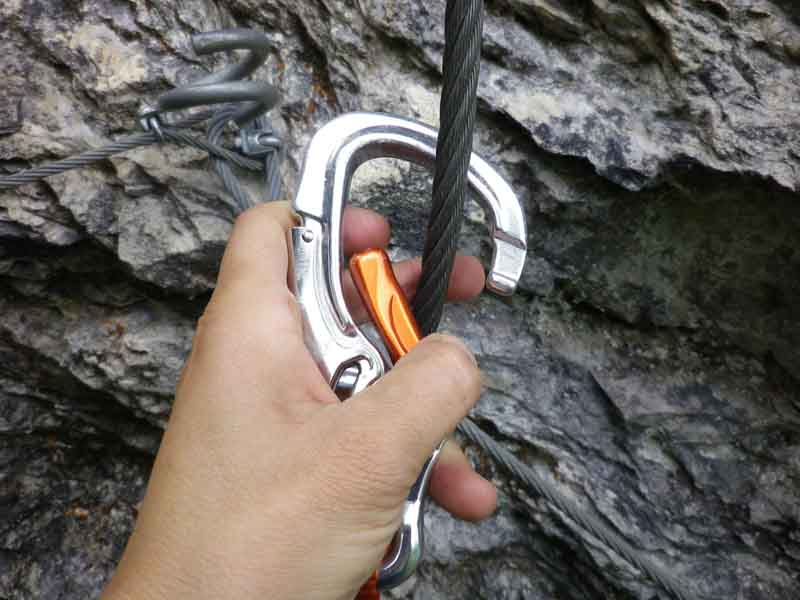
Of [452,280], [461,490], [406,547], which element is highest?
[452,280]

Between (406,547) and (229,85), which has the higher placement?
(229,85)

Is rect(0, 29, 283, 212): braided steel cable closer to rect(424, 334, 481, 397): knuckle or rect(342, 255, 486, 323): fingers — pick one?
rect(342, 255, 486, 323): fingers

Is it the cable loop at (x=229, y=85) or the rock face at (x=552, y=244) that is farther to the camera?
the rock face at (x=552, y=244)

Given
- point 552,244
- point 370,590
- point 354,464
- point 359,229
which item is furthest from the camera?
point 552,244

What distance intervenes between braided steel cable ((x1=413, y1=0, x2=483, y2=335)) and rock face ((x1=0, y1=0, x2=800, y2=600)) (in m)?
0.43

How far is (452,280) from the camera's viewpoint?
833mm

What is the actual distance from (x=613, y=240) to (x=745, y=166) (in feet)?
0.75

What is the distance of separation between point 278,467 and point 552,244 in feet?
2.35

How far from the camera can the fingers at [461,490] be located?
800 mm

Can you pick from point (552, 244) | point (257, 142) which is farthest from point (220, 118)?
point (552, 244)

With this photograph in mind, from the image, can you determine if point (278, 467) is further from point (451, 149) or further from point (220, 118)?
Answer: point (220, 118)

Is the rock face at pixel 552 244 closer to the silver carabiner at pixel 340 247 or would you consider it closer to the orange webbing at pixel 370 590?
the silver carabiner at pixel 340 247

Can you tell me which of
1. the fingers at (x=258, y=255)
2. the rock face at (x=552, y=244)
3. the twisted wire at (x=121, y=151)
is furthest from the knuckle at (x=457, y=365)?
the twisted wire at (x=121, y=151)

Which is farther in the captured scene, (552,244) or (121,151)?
(552,244)
